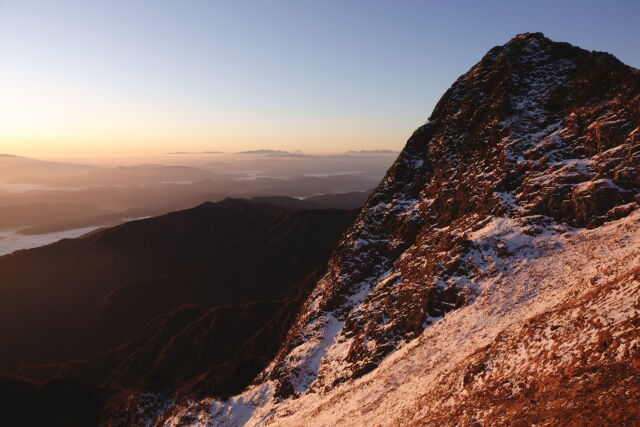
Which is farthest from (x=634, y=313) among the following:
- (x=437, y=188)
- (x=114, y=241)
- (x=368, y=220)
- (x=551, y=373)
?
(x=114, y=241)

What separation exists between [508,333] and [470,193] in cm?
1918

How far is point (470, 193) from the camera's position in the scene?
35812 mm

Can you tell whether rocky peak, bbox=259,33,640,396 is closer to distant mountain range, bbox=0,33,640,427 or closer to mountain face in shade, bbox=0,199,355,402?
distant mountain range, bbox=0,33,640,427

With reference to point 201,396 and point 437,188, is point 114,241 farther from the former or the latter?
point 437,188

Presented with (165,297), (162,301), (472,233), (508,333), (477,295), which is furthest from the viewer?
(165,297)

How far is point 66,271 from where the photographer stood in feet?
427

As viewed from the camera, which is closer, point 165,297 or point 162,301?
point 162,301

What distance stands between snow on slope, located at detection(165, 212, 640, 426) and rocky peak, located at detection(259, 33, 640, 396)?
113 centimetres

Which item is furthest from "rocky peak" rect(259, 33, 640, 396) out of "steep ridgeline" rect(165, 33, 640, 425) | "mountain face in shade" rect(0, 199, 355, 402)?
"mountain face in shade" rect(0, 199, 355, 402)

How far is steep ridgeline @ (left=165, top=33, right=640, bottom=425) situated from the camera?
24.3m

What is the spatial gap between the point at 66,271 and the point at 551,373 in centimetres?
16026

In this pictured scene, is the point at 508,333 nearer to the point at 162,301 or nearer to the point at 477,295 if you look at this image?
the point at 477,295

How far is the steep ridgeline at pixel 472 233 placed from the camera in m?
24.3

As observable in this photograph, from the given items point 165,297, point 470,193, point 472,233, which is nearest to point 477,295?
point 472,233
